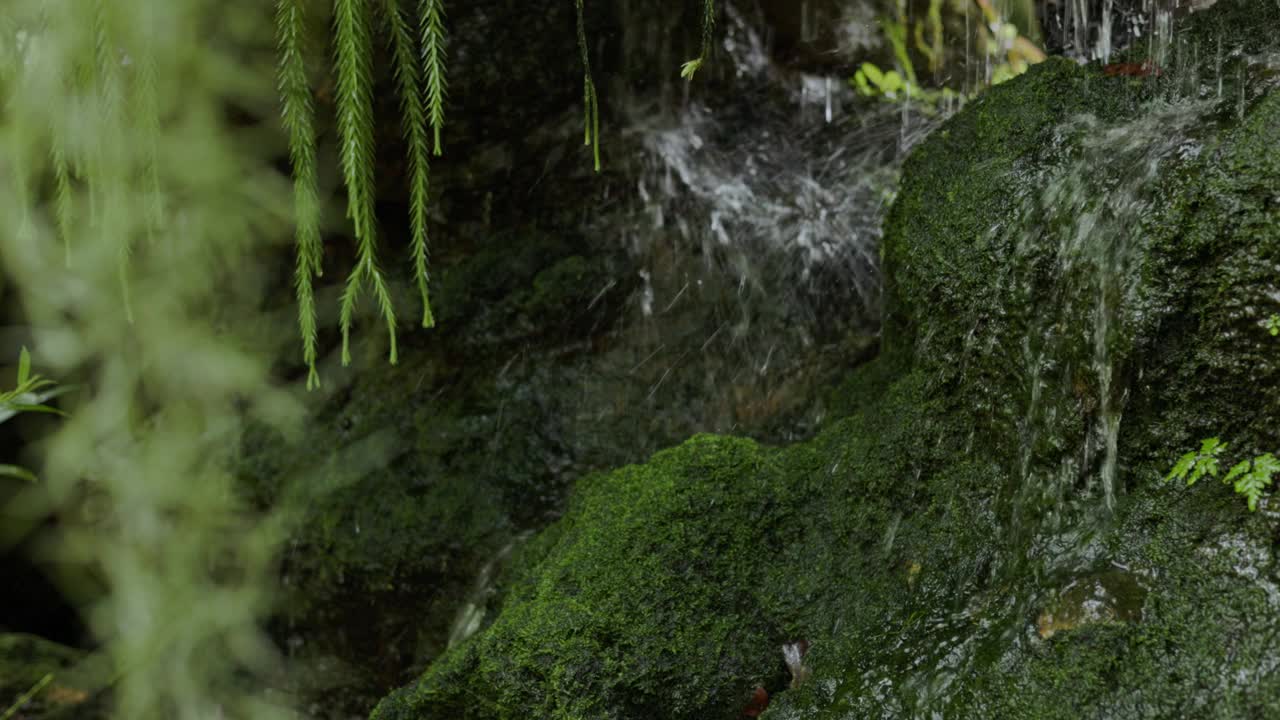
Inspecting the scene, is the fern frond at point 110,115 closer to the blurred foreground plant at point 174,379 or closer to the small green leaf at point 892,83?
the blurred foreground plant at point 174,379

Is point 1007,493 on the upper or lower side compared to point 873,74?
lower

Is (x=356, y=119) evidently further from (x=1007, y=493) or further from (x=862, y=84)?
(x=862, y=84)

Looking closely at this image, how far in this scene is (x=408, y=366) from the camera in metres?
3.24

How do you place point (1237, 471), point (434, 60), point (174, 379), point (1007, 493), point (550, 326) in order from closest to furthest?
1. point (1237, 471)
2. point (434, 60)
3. point (1007, 493)
4. point (550, 326)
5. point (174, 379)

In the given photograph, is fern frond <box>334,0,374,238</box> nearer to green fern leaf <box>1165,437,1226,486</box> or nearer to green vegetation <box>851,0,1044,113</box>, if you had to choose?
green fern leaf <box>1165,437,1226,486</box>

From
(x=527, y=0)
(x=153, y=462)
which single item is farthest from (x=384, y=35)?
(x=153, y=462)

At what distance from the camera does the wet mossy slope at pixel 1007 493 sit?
5.09ft

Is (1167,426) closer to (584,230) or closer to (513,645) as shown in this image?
(513,645)

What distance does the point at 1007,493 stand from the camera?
6.03ft

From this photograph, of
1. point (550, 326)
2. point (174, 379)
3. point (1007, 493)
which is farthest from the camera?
point (174, 379)

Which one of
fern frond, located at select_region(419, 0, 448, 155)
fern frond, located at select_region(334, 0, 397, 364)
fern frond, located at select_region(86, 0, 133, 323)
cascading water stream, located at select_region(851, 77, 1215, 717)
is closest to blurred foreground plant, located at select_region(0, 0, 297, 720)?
fern frond, located at select_region(86, 0, 133, 323)

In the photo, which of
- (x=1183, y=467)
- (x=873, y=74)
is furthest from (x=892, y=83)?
(x=1183, y=467)

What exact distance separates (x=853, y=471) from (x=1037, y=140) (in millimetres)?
776

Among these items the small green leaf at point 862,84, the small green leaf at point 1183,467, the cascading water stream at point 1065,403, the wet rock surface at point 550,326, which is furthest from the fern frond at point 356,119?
the small green leaf at point 862,84
